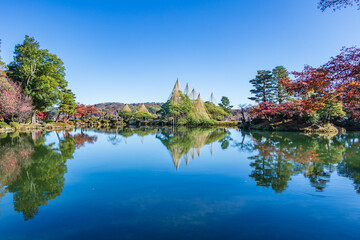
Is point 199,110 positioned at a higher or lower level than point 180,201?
higher

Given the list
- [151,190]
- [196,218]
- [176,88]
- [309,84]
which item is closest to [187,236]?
[196,218]

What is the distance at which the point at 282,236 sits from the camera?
7.06 feet

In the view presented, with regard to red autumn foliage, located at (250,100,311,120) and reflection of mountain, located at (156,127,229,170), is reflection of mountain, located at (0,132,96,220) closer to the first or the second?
reflection of mountain, located at (156,127,229,170)

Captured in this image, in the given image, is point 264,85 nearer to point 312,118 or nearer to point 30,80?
point 312,118

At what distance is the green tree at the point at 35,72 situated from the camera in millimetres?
20109

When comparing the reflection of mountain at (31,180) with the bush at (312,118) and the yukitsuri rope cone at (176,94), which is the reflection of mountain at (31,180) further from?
the yukitsuri rope cone at (176,94)

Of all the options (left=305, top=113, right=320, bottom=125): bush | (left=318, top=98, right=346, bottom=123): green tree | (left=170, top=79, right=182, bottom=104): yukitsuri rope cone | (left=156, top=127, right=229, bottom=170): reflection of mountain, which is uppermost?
(left=170, top=79, right=182, bottom=104): yukitsuri rope cone

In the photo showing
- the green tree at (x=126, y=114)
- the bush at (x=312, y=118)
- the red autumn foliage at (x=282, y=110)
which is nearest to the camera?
the bush at (x=312, y=118)

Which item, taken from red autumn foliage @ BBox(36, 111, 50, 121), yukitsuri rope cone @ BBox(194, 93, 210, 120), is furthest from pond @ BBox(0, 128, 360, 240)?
yukitsuri rope cone @ BBox(194, 93, 210, 120)

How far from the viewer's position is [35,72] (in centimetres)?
2109

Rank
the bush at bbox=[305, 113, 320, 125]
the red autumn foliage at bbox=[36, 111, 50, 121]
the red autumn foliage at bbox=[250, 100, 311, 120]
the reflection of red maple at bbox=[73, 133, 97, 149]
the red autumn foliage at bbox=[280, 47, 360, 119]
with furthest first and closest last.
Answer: the red autumn foliage at bbox=[36, 111, 50, 121] → the red autumn foliage at bbox=[250, 100, 311, 120] → the bush at bbox=[305, 113, 320, 125] → the reflection of red maple at bbox=[73, 133, 97, 149] → the red autumn foliage at bbox=[280, 47, 360, 119]

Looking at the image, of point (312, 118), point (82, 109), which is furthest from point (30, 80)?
point (312, 118)

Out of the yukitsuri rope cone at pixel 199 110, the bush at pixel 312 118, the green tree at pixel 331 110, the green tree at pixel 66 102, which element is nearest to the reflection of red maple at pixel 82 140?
the green tree at pixel 66 102

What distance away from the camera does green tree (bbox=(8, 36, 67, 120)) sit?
20109 millimetres
